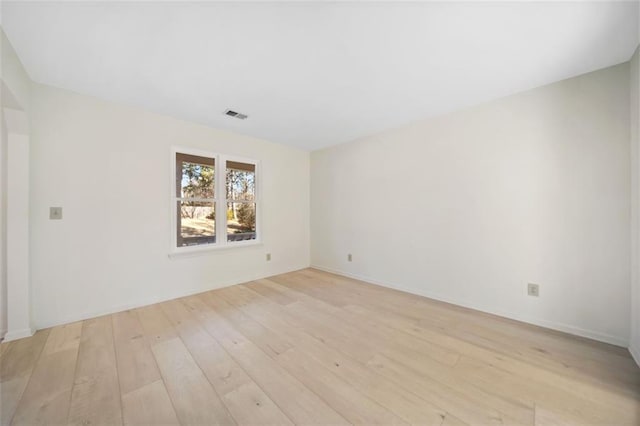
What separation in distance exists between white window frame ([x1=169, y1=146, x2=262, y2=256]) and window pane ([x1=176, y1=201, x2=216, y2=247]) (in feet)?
0.23

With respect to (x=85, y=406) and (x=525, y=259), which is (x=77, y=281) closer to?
(x=85, y=406)

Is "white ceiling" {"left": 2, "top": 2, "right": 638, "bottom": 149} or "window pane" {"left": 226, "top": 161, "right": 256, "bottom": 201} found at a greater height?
"white ceiling" {"left": 2, "top": 2, "right": 638, "bottom": 149}

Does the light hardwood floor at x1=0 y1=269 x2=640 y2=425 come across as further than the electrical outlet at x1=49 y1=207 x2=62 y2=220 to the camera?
No

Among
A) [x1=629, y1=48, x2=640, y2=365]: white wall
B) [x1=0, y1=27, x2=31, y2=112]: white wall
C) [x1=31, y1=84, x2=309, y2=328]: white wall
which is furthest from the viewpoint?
[x1=31, y1=84, x2=309, y2=328]: white wall

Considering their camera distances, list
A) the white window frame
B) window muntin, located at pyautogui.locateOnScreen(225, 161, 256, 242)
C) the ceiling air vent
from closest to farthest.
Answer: the ceiling air vent → the white window frame → window muntin, located at pyautogui.locateOnScreen(225, 161, 256, 242)

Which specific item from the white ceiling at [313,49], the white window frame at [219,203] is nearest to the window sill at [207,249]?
the white window frame at [219,203]

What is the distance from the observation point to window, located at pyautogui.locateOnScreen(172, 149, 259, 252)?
326 cm

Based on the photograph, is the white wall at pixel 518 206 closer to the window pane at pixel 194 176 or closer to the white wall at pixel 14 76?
the window pane at pixel 194 176

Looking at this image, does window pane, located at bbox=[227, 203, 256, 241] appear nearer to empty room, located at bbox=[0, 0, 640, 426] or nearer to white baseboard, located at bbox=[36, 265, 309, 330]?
empty room, located at bbox=[0, 0, 640, 426]

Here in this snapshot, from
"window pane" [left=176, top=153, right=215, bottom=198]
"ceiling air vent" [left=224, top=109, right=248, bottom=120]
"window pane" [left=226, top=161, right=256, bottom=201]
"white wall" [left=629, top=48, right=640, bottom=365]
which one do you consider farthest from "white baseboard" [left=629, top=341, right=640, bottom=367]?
"window pane" [left=176, top=153, right=215, bottom=198]

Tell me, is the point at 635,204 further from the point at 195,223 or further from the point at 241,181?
the point at 195,223

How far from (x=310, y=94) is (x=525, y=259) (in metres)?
2.80

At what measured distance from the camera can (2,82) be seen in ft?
5.50

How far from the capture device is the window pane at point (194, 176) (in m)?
3.26
